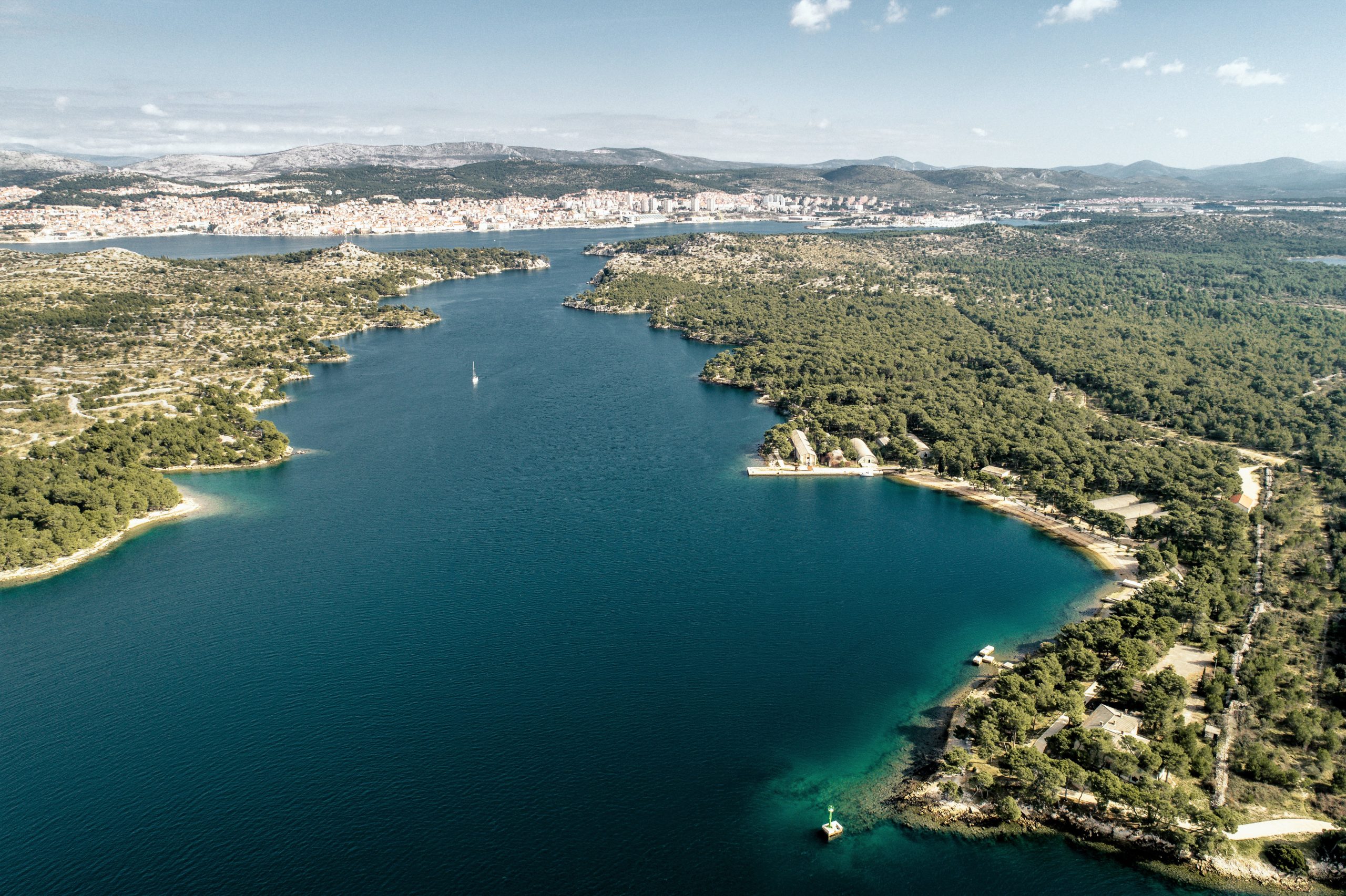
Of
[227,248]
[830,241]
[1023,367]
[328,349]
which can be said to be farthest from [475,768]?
[227,248]

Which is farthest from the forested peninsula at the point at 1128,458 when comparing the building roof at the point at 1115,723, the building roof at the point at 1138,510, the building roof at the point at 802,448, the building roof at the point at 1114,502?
the building roof at the point at 1138,510

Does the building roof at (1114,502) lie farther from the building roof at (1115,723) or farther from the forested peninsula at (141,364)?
the forested peninsula at (141,364)

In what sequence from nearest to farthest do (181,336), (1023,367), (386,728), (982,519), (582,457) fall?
1. (386,728)
2. (982,519)
3. (582,457)
4. (1023,367)
5. (181,336)

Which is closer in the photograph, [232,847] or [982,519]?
[232,847]

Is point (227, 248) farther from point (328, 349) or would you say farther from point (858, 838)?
point (858, 838)

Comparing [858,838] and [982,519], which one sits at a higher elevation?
[982,519]

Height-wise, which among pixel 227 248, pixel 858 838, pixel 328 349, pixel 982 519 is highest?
pixel 227 248

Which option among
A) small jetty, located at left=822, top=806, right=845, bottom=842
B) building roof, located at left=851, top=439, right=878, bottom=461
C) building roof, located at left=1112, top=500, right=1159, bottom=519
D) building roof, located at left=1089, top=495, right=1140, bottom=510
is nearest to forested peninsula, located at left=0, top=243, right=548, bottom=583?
small jetty, located at left=822, top=806, right=845, bottom=842
